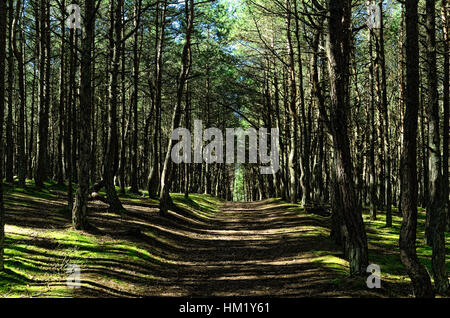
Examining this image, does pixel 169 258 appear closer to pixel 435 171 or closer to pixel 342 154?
pixel 342 154

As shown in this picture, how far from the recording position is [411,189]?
6.83 metres

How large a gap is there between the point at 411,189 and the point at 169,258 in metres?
7.06

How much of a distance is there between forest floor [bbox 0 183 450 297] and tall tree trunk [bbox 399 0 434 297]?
67 cm

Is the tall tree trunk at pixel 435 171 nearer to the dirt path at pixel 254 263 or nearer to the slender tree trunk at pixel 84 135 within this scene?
the dirt path at pixel 254 263

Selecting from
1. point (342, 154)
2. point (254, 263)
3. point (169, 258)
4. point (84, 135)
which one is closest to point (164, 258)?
point (169, 258)

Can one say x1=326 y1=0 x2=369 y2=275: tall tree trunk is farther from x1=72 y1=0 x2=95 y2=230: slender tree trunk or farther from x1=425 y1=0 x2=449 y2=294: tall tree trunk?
x1=72 y1=0 x2=95 y2=230: slender tree trunk

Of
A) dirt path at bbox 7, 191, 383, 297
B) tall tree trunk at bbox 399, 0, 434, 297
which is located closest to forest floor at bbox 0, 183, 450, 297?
dirt path at bbox 7, 191, 383, 297

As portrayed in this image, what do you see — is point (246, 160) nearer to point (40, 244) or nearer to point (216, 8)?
point (216, 8)

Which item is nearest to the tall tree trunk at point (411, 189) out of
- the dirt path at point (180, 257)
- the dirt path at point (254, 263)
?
the dirt path at point (180, 257)

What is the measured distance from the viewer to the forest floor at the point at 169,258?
7633 mm

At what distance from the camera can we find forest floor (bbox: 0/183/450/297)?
763 centimetres

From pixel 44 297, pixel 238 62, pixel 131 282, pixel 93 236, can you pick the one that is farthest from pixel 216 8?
pixel 44 297

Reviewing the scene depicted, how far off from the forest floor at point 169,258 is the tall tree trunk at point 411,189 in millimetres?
673
